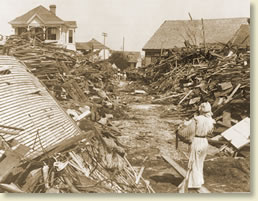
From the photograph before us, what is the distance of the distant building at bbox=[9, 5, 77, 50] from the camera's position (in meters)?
3.72

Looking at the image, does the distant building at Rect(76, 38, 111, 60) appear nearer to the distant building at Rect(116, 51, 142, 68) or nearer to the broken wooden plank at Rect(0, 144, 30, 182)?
the distant building at Rect(116, 51, 142, 68)

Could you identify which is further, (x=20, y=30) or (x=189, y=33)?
(x=189, y=33)

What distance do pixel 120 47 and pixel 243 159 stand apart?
2115mm

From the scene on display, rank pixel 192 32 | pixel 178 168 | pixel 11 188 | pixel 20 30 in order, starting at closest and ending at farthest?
pixel 11 188 → pixel 178 168 → pixel 20 30 → pixel 192 32

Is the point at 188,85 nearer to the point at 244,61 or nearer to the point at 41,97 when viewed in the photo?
the point at 244,61

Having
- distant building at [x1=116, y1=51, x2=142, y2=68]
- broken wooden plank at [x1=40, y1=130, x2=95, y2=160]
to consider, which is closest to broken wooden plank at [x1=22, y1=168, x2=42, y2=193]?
broken wooden plank at [x1=40, y1=130, x2=95, y2=160]

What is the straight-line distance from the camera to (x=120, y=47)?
4.21m

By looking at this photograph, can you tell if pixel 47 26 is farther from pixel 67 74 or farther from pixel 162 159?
pixel 162 159

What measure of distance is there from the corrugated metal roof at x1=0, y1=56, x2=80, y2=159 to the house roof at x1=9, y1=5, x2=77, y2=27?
0.52 metres

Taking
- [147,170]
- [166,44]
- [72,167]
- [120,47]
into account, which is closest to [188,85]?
[166,44]

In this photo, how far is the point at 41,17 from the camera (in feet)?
12.1

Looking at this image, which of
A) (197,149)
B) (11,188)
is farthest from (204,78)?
(11,188)

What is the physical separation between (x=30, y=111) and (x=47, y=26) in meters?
1.22

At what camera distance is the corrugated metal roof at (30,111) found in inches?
126
